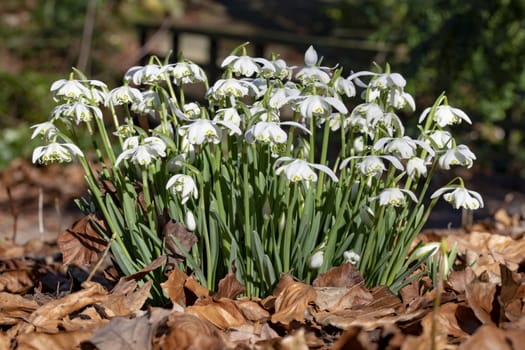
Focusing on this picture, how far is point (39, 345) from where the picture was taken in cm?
139

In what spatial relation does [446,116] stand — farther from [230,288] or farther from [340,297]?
[230,288]

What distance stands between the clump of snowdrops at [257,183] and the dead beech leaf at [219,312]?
0.12 m

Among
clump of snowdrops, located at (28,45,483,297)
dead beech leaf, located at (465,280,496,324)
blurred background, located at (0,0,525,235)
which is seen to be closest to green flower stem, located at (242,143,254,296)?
clump of snowdrops, located at (28,45,483,297)

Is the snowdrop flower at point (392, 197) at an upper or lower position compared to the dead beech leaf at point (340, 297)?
upper

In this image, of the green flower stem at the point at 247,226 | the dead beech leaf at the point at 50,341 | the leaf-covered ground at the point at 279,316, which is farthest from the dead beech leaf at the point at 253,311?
the dead beech leaf at the point at 50,341

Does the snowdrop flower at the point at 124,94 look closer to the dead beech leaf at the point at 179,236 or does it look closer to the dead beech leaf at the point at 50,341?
the dead beech leaf at the point at 179,236

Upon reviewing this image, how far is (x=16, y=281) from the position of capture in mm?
2148

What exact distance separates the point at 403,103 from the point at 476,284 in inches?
17.9

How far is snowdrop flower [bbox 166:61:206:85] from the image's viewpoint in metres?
1.62

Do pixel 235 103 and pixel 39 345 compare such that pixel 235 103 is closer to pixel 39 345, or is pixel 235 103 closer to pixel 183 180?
pixel 183 180

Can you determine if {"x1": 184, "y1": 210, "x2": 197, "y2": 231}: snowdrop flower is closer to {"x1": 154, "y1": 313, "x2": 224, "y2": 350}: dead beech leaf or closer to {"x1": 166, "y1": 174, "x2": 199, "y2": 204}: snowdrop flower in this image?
{"x1": 166, "y1": 174, "x2": 199, "y2": 204}: snowdrop flower

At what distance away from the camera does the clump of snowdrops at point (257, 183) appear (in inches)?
61.9

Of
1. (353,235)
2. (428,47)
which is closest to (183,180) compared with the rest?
(353,235)

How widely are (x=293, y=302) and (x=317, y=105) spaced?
422 mm
